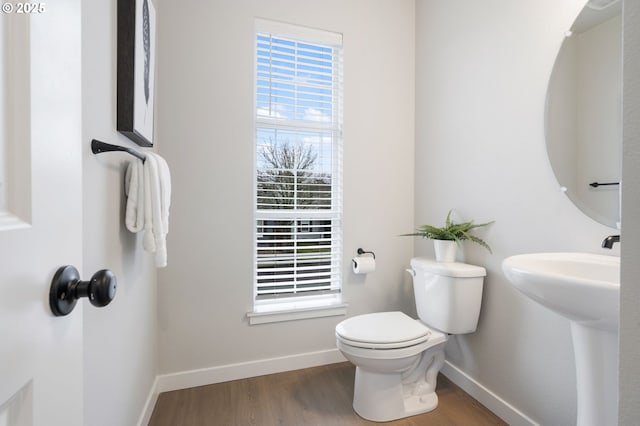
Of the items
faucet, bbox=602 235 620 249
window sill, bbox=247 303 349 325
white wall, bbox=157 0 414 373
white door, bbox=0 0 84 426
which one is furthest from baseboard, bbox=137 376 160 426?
faucet, bbox=602 235 620 249

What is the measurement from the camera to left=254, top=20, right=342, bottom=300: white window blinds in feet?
6.72

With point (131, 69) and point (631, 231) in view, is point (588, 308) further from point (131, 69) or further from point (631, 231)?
point (131, 69)

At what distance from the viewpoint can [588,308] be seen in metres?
0.87

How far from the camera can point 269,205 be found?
207cm

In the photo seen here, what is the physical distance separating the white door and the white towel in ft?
2.21

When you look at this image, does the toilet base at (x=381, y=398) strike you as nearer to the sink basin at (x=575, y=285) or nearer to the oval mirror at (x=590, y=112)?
the sink basin at (x=575, y=285)

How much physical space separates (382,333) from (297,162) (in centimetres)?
120

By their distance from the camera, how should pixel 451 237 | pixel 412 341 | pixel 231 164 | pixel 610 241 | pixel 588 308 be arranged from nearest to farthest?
pixel 588 308 → pixel 610 241 → pixel 412 341 → pixel 451 237 → pixel 231 164

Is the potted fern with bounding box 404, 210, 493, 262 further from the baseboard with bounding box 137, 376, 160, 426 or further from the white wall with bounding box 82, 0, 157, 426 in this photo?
the baseboard with bounding box 137, 376, 160, 426

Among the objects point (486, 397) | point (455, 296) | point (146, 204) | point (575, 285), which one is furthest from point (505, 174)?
point (146, 204)

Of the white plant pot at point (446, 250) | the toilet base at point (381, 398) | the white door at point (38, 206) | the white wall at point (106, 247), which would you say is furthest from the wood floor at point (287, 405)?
the white door at point (38, 206)

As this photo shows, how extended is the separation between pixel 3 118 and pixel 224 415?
1.74 m

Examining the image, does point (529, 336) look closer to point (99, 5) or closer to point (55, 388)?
point (55, 388)

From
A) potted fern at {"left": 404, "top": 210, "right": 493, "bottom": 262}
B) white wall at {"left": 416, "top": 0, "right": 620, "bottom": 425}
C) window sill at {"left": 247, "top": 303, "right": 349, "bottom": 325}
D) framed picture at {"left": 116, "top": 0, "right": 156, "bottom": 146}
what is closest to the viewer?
framed picture at {"left": 116, "top": 0, "right": 156, "bottom": 146}
